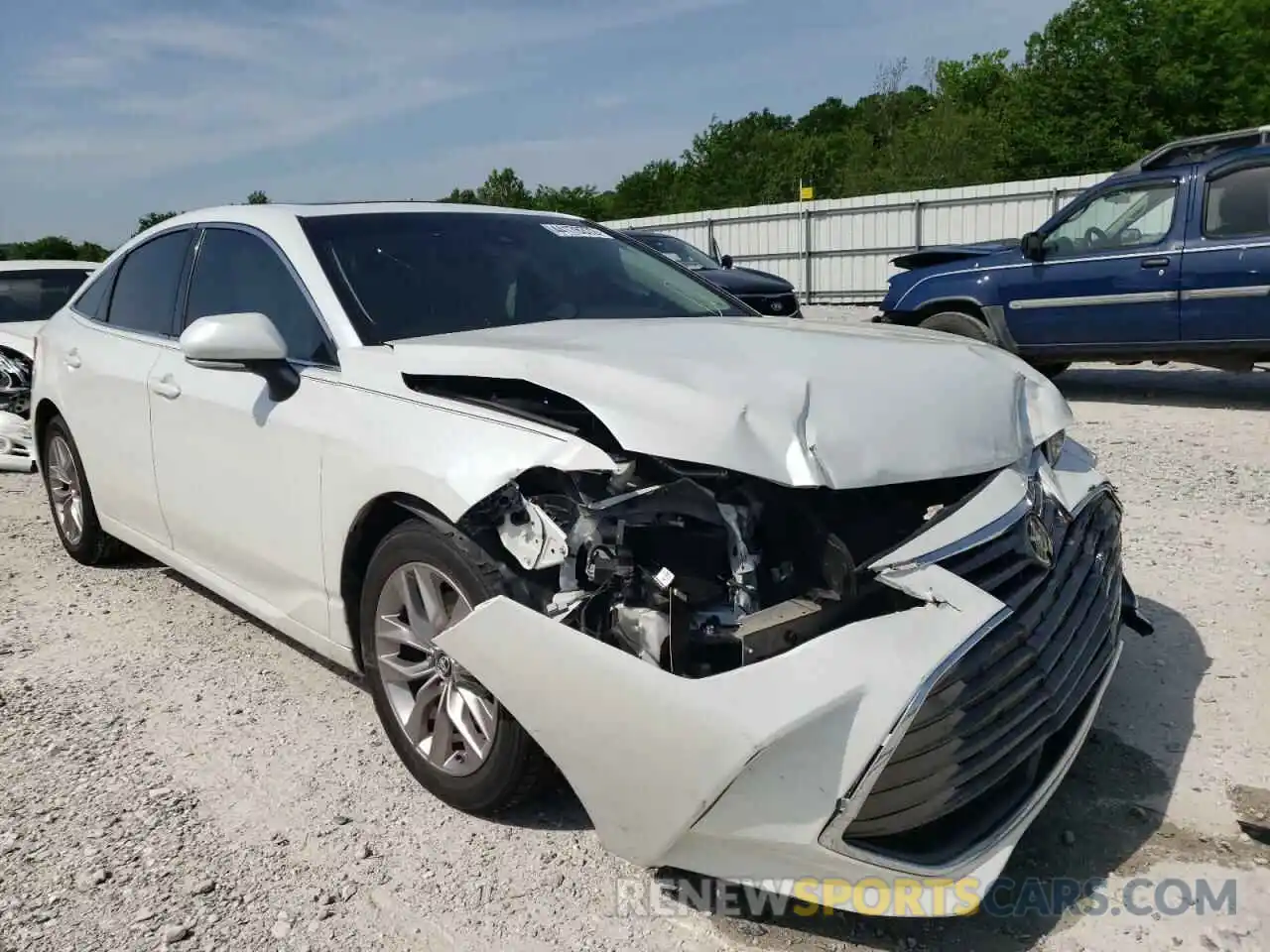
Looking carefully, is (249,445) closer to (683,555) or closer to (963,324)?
(683,555)

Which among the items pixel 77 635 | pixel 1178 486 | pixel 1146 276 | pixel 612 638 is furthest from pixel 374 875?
pixel 1146 276

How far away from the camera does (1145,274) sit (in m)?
8.20

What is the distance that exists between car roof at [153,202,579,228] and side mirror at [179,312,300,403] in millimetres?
607

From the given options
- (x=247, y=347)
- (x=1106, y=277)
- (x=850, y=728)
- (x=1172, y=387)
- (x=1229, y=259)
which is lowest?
(x=1172, y=387)

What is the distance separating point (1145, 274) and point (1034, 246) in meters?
0.91

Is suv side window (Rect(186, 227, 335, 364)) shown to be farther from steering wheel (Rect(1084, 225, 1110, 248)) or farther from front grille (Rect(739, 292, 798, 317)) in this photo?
front grille (Rect(739, 292, 798, 317))

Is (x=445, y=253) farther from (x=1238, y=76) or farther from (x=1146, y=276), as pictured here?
(x=1238, y=76)

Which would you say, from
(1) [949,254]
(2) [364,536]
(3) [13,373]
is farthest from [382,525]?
(1) [949,254]

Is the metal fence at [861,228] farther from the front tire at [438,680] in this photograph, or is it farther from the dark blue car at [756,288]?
the front tire at [438,680]

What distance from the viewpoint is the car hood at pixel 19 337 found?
7.08 m

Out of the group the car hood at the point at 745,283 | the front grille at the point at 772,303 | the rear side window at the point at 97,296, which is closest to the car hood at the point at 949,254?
the front grille at the point at 772,303

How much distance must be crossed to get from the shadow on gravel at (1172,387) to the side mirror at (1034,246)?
4.13 ft

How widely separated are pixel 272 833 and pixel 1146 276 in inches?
306

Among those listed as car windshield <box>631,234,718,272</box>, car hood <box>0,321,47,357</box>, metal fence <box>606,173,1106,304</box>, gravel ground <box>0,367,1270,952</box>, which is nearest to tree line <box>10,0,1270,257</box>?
metal fence <box>606,173,1106,304</box>
